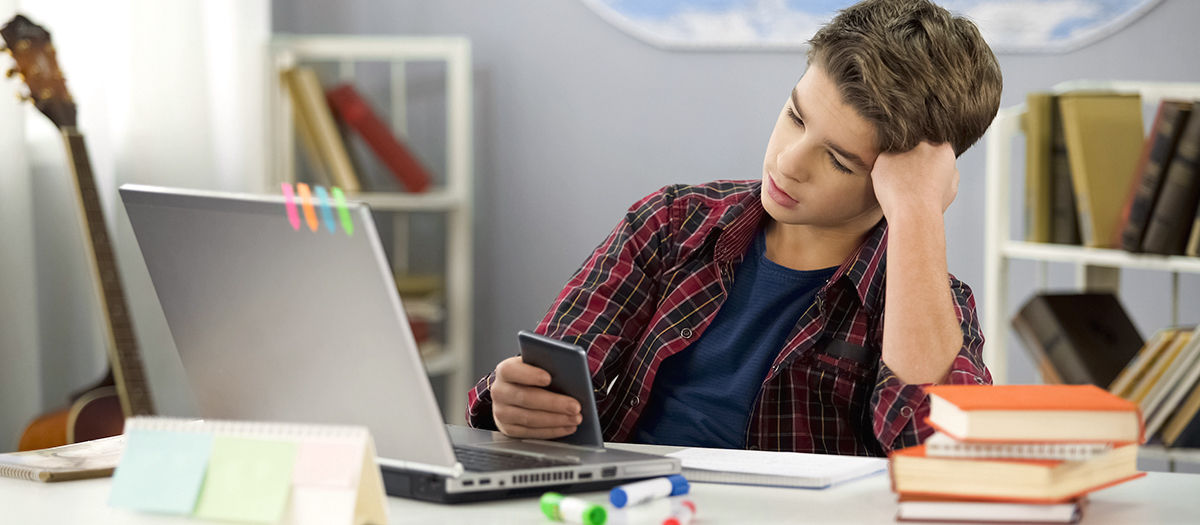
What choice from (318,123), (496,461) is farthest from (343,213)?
(318,123)

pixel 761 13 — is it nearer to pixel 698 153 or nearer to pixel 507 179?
pixel 698 153

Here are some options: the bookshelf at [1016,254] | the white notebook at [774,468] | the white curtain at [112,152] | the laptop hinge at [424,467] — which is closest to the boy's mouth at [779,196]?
the white notebook at [774,468]

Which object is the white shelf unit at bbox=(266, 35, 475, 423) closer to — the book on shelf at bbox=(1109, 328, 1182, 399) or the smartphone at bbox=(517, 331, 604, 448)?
the book on shelf at bbox=(1109, 328, 1182, 399)

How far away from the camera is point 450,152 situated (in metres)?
2.60

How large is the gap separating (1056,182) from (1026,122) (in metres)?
0.12

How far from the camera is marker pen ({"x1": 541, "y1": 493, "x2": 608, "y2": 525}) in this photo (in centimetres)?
74

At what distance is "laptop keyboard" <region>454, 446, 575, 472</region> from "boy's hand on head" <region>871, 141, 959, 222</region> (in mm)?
436

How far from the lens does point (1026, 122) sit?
2.00 meters

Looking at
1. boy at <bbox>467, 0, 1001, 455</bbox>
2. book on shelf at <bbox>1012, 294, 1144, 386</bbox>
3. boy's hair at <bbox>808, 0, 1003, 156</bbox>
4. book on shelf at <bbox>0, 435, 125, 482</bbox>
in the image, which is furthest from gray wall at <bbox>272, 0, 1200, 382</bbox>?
book on shelf at <bbox>0, 435, 125, 482</bbox>

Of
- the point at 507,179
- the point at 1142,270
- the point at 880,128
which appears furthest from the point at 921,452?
the point at 507,179

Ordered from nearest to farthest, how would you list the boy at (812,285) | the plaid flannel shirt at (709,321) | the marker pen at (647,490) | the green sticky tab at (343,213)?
the green sticky tab at (343,213), the marker pen at (647,490), the boy at (812,285), the plaid flannel shirt at (709,321)

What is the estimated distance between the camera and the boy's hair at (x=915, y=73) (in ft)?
3.54

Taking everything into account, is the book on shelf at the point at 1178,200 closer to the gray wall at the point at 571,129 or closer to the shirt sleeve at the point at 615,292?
the gray wall at the point at 571,129

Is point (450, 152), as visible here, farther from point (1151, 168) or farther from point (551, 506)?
point (551, 506)
